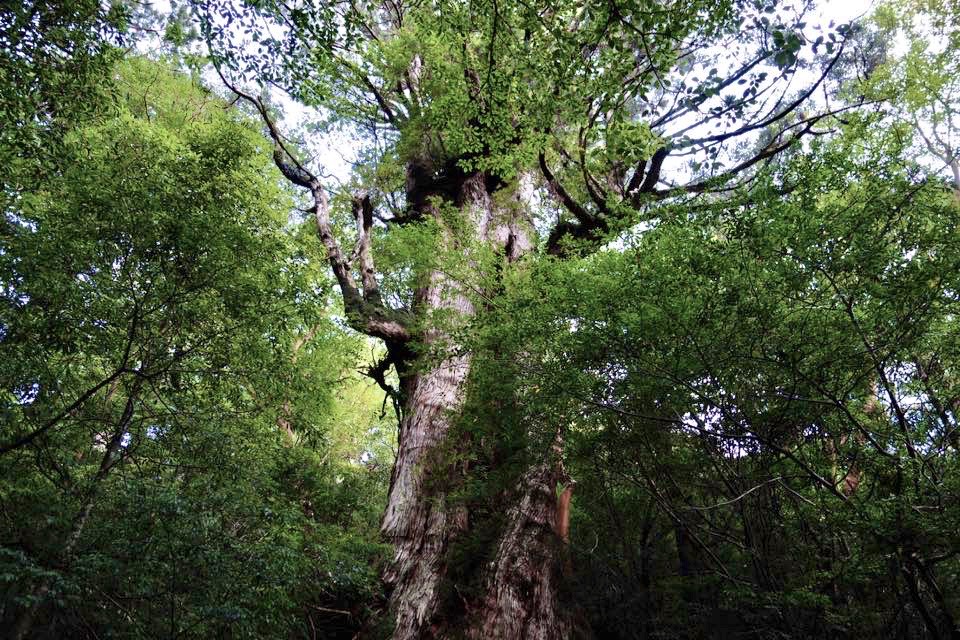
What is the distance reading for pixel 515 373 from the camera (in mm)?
4801

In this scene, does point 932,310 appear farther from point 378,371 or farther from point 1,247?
point 1,247

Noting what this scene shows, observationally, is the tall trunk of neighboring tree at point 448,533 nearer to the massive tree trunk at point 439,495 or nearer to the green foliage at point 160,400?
the massive tree trunk at point 439,495

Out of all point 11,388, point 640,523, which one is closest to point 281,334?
point 11,388

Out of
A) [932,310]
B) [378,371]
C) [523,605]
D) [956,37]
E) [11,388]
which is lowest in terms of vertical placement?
[523,605]

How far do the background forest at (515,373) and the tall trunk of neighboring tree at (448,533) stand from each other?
0.12 ft

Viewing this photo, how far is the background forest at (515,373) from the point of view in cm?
342

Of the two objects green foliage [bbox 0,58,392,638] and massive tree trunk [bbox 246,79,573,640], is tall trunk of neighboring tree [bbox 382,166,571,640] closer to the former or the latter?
massive tree trunk [bbox 246,79,573,640]

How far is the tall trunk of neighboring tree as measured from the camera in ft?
16.0

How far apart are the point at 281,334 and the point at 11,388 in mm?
1977

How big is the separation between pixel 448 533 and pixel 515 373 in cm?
209

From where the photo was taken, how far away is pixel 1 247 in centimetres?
415

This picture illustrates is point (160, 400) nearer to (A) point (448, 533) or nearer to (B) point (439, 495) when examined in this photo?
(B) point (439, 495)

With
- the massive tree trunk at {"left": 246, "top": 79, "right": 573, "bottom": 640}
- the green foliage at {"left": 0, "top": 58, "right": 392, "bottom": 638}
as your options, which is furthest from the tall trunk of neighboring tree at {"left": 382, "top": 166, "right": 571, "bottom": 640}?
the green foliage at {"left": 0, "top": 58, "right": 392, "bottom": 638}

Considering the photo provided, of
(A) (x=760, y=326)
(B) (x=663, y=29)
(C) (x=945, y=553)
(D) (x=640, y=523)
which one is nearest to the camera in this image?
(C) (x=945, y=553)
